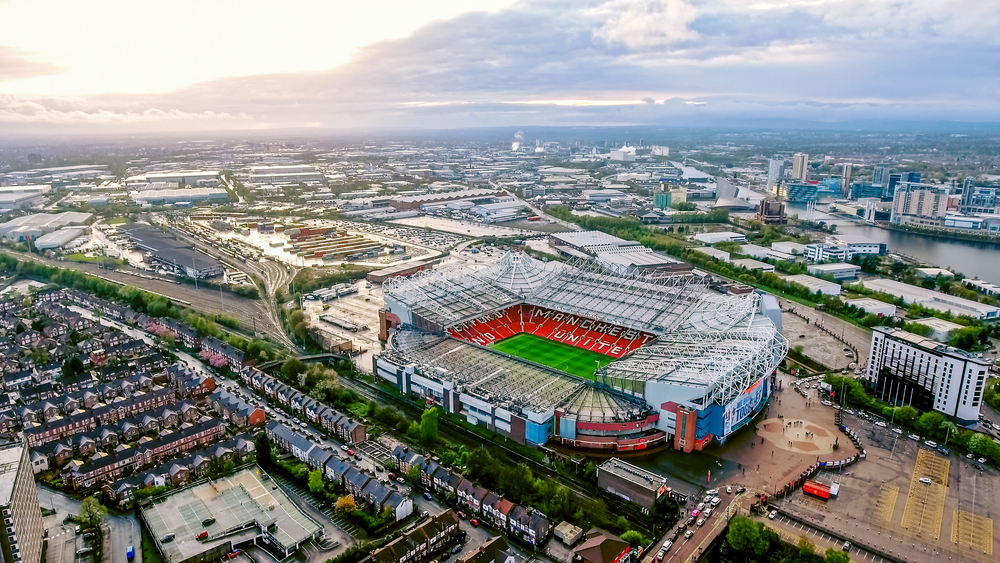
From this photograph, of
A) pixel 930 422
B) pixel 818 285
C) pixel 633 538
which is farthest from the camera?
pixel 818 285

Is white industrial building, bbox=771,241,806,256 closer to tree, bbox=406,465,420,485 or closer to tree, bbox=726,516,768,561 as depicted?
tree, bbox=726,516,768,561

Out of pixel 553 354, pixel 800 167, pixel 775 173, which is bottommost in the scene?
pixel 553 354

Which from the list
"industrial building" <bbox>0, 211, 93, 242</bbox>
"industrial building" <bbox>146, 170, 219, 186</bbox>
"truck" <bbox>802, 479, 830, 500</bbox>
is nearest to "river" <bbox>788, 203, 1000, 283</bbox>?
"truck" <bbox>802, 479, 830, 500</bbox>

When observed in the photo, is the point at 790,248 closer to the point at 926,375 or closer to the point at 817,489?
the point at 926,375

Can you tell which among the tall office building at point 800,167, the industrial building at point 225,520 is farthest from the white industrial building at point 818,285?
the tall office building at point 800,167

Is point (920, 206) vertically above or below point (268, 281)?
above

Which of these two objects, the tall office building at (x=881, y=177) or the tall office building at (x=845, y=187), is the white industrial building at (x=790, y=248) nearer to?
the tall office building at (x=881, y=177)

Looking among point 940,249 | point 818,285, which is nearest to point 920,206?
point 940,249
